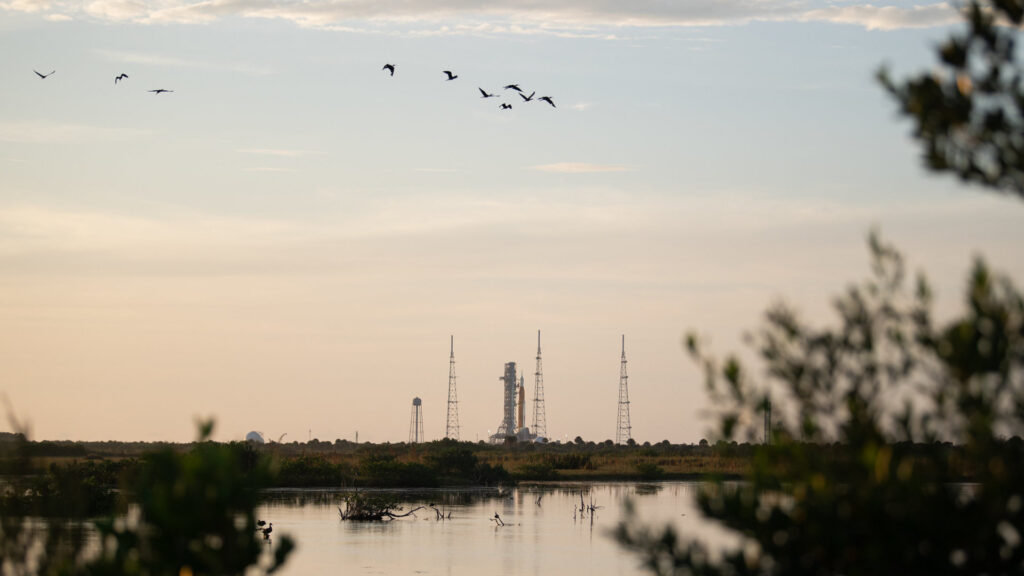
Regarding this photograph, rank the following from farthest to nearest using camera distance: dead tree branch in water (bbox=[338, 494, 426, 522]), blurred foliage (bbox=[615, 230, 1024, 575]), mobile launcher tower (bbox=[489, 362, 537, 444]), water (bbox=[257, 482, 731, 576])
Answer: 1. mobile launcher tower (bbox=[489, 362, 537, 444])
2. dead tree branch in water (bbox=[338, 494, 426, 522])
3. water (bbox=[257, 482, 731, 576])
4. blurred foliage (bbox=[615, 230, 1024, 575])

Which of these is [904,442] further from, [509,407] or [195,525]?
[509,407]

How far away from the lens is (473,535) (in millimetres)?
42812

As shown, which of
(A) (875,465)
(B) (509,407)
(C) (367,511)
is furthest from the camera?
A: (B) (509,407)

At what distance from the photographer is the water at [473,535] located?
34719mm

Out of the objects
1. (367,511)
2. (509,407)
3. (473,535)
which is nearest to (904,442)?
(473,535)

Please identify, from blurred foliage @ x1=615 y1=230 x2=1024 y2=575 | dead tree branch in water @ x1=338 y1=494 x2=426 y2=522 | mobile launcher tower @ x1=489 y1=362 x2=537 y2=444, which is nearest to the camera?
blurred foliage @ x1=615 y1=230 x2=1024 y2=575

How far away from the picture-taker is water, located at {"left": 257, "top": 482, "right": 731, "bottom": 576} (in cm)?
3472

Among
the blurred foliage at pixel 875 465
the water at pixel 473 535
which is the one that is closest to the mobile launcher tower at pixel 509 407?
the water at pixel 473 535

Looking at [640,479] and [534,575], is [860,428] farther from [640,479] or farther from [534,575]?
[640,479]

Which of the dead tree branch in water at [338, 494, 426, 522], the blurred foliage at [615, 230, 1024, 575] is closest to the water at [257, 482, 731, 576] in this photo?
the dead tree branch in water at [338, 494, 426, 522]

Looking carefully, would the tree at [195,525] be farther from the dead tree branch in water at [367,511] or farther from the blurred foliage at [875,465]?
the dead tree branch in water at [367,511]

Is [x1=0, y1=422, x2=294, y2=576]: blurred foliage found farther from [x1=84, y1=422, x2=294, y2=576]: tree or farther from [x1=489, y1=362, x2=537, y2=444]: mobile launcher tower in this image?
[x1=489, y1=362, x2=537, y2=444]: mobile launcher tower

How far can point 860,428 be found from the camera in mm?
9805

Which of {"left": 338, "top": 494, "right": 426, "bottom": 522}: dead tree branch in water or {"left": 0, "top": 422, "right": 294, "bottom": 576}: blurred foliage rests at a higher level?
{"left": 338, "top": 494, "right": 426, "bottom": 522}: dead tree branch in water
